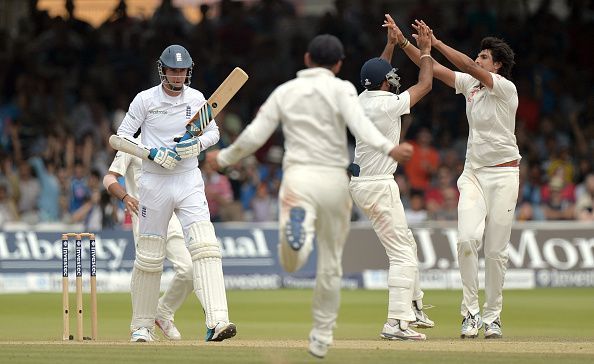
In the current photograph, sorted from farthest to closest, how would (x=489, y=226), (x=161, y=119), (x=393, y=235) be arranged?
(x=489, y=226)
(x=393, y=235)
(x=161, y=119)

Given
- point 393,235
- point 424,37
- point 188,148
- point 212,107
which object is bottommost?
point 393,235

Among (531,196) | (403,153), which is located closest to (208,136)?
(403,153)

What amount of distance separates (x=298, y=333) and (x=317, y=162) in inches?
166

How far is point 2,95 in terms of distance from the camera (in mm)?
22094

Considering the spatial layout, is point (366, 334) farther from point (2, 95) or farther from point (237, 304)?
point (2, 95)

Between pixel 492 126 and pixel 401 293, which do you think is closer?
pixel 401 293

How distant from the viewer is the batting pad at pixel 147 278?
10125 millimetres

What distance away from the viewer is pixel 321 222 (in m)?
8.45

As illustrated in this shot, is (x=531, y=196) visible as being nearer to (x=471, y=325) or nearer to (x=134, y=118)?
(x=471, y=325)

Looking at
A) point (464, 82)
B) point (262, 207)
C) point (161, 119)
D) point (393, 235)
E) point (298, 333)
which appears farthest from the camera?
point (262, 207)

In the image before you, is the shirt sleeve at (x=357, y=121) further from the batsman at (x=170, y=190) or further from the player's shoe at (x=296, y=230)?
the batsman at (x=170, y=190)

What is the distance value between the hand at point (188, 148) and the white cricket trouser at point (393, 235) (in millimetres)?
1403

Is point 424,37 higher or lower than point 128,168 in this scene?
higher

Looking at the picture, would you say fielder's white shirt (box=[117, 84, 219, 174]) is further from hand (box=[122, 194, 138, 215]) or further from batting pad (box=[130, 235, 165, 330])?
batting pad (box=[130, 235, 165, 330])
